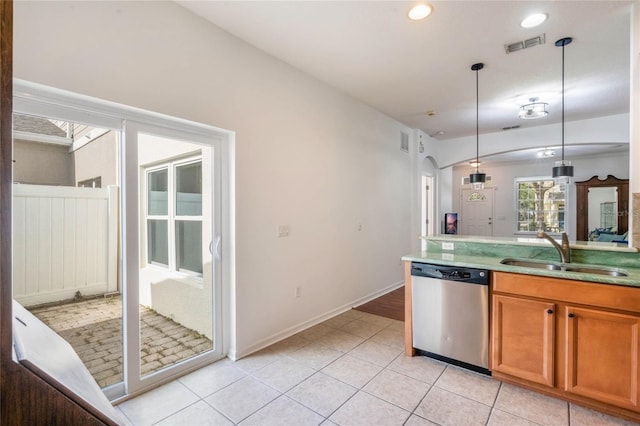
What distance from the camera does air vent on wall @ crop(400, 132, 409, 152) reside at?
17.8ft

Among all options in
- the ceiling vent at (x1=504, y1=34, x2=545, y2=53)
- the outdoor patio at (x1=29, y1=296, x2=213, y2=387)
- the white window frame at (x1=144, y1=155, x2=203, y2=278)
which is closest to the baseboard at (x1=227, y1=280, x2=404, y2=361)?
the outdoor patio at (x1=29, y1=296, x2=213, y2=387)

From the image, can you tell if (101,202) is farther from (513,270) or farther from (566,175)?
(566,175)

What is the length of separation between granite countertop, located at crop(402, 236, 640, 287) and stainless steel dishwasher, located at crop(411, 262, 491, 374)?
0.11 m

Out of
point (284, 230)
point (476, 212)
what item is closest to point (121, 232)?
point (284, 230)

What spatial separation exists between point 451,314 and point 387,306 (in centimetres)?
169

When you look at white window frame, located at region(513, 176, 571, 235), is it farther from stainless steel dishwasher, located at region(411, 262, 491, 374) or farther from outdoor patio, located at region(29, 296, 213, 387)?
outdoor patio, located at region(29, 296, 213, 387)

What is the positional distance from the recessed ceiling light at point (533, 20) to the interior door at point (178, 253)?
9.52 ft

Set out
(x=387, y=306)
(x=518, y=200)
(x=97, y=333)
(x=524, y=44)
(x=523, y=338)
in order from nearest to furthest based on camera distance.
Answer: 1. (x=97, y=333)
2. (x=523, y=338)
3. (x=524, y=44)
4. (x=387, y=306)
5. (x=518, y=200)

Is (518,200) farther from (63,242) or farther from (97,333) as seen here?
(63,242)

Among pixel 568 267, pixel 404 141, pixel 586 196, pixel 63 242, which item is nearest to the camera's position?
pixel 63 242

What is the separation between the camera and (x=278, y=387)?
234cm

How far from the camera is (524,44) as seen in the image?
2904mm

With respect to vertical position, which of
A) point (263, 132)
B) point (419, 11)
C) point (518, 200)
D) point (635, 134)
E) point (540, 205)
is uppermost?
point (419, 11)

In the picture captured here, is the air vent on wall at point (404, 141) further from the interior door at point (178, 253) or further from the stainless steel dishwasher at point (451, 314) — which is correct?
the interior door at point (178, 253)
